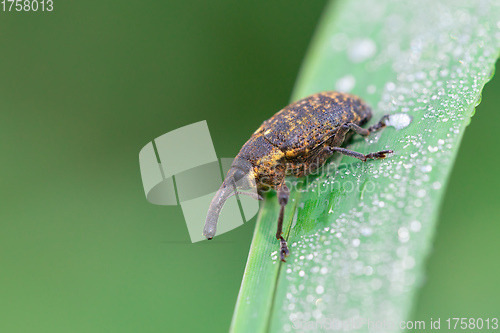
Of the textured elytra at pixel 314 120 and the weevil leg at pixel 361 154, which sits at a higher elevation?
the textured elytra at pixel 314 120

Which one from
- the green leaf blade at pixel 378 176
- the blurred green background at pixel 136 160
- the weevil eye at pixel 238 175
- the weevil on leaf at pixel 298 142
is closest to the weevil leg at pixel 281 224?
the green leaf blade at pixel 378 176

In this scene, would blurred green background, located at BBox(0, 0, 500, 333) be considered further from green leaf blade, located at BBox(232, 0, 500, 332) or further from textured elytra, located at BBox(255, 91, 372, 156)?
textured elytra, located at BBox(255, 91, 372, 156)

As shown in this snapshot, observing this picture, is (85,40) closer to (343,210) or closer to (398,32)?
(398,32)

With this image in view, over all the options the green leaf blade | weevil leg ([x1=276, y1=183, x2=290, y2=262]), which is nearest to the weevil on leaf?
the green leaf blade

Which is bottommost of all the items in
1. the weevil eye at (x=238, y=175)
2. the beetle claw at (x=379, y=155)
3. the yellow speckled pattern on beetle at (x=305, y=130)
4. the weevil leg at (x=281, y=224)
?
the weevil leg at (x=281, y=224)

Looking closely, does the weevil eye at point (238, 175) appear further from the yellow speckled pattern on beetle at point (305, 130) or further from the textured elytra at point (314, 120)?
the textured elytra at point (314, 120)

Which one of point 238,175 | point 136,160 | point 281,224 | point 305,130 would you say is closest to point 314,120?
point 305,130
